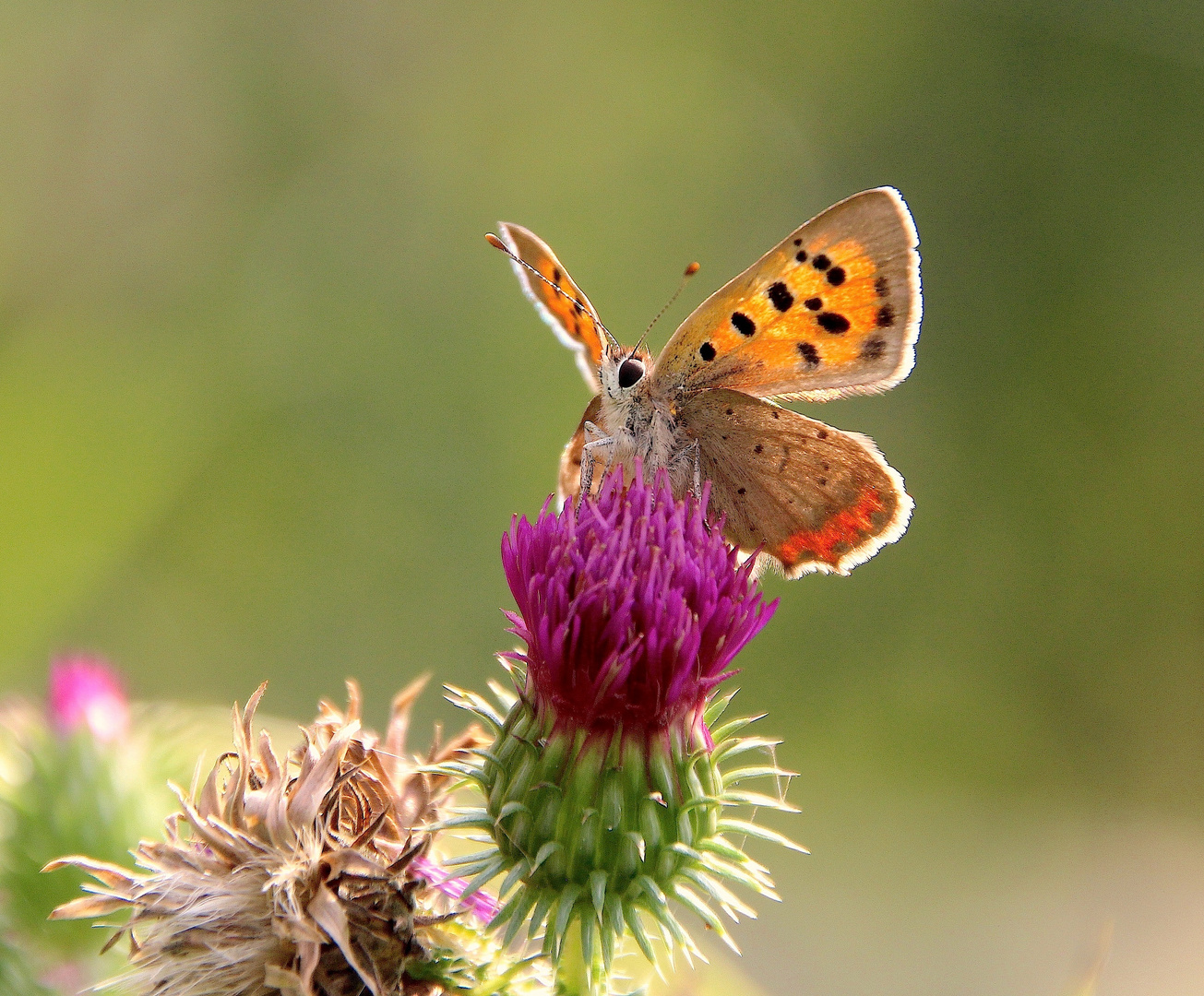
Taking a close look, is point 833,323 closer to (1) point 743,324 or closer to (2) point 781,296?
(2) point 781,296

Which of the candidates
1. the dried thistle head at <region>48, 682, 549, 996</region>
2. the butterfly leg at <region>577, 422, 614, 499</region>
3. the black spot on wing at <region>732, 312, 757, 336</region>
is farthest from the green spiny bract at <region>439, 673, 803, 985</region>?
the black spot on wing at <region>732, 312, 757, 336</region>

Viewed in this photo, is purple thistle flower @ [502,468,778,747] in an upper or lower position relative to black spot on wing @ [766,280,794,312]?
lower

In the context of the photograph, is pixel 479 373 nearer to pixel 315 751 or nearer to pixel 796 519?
pixel 796 519

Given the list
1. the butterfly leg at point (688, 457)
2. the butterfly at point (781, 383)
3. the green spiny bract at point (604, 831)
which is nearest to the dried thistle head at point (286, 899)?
the green spiny bract at point (604, 831)

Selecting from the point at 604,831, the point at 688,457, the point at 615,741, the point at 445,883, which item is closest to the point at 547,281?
the point at 688,457

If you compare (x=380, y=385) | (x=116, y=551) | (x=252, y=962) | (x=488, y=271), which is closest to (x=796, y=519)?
(x=252, y=962)

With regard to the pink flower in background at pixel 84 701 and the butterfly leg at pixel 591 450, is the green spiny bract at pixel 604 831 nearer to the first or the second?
the butterfly leg at pixel 591 450

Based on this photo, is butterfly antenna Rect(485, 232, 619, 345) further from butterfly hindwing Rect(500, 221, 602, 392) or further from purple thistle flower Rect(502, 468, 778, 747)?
purple thistle flower Rect(502, 468, 778, 747)
